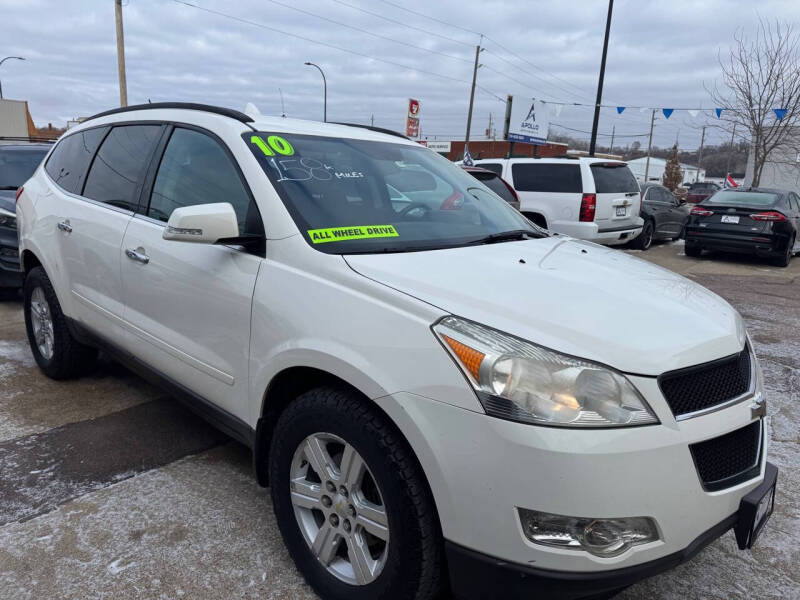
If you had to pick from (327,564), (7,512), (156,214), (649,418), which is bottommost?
(7,512)

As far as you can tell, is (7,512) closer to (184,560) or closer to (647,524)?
(184,560)

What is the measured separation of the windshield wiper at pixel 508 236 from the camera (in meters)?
2.76

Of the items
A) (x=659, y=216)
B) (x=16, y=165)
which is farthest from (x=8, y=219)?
(x=659, y=216)

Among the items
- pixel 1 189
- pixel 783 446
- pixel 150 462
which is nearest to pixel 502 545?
pixel 150 462

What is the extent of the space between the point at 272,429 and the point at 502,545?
109 centimetres

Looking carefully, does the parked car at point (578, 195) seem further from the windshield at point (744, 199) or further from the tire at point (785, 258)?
the tire at point (785, 258)

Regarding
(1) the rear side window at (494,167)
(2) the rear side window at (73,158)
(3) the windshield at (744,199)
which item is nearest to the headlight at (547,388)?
(2) the rear side window at (73,158)

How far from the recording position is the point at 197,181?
2887 millimetres

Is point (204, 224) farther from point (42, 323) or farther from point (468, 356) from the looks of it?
point (42, 323)

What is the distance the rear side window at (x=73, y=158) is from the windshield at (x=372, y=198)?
1720mm

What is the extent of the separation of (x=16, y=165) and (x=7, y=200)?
1.03 meters

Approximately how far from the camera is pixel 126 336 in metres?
3.25

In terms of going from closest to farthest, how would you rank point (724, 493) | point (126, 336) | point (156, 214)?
1. point (724, 493)
2. point (156, 214)
3. point (126, 336)

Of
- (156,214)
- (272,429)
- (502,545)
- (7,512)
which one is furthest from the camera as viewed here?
(156,214)
